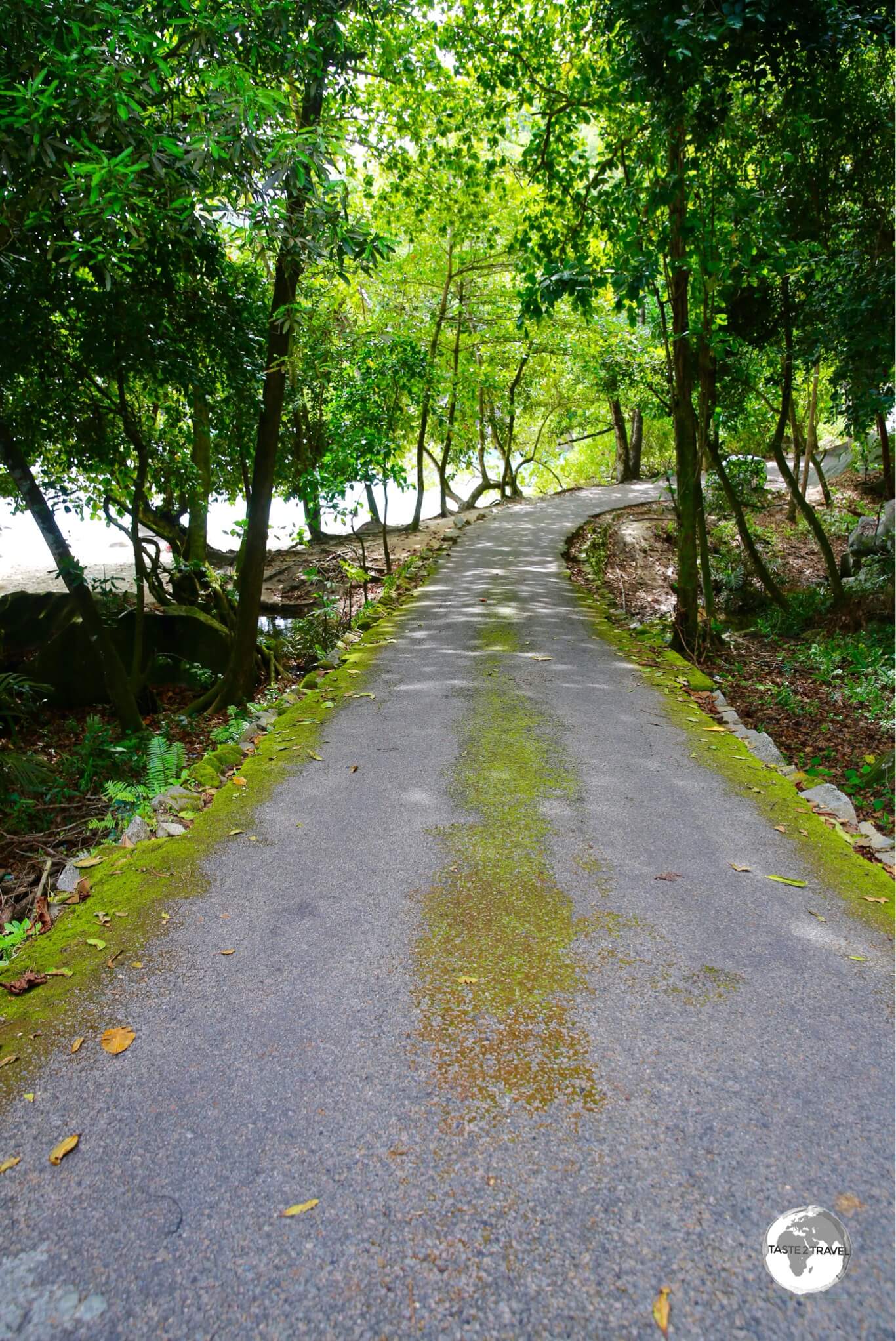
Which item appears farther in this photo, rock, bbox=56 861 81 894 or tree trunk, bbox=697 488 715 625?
tree trunk, bbox=697 488 715 625

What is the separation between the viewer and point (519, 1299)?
5.16 feet

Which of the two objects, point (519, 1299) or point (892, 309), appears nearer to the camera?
point (519, 1299)

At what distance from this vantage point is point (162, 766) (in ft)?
15.9

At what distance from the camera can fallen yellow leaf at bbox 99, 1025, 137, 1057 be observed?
89.4 inches

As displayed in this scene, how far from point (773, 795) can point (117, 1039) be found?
137 inches

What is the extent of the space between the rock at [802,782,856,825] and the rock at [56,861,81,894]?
387cm

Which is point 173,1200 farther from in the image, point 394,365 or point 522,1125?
point 394,365

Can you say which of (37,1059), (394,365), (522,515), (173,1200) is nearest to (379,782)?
(37,1059)

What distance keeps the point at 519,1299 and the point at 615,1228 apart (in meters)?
0.28

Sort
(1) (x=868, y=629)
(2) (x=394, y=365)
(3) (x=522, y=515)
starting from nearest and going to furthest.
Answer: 1. (1) (x=868, y=629)
2. (2) (x=394, y=365)
3. (3) (x=522, y=515)

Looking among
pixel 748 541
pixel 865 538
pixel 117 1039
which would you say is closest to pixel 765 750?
pixel 117 1039

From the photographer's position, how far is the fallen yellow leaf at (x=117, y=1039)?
227 cm

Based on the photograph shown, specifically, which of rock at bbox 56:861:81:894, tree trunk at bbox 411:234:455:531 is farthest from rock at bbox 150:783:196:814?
tree trunk at bbox 411:234:455:531

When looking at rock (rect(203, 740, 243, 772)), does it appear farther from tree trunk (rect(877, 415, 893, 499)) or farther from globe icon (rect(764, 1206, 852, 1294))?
tree trunk (rect(877, 415, 893, 499))
